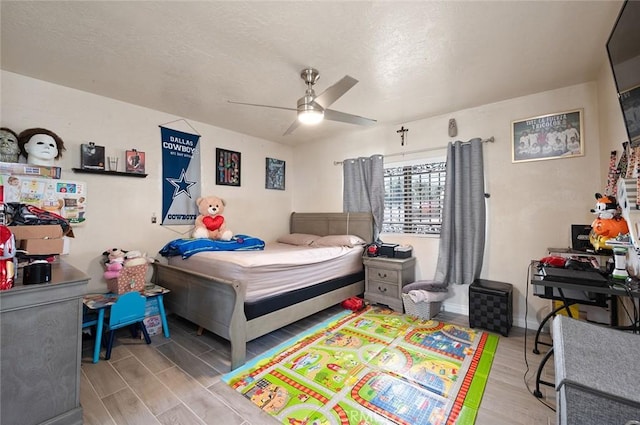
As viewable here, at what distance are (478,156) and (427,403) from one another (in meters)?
2.60

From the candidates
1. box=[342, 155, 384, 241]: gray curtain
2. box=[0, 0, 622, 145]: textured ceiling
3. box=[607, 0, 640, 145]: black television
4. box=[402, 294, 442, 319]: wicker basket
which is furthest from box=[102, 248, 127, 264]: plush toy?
box=[607, 0, 640, 145]: black television

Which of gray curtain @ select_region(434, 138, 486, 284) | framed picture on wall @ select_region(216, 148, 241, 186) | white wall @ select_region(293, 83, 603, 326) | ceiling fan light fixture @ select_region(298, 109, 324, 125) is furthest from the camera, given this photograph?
framed picture on wall @ select_region(216, 148, 241, 186)

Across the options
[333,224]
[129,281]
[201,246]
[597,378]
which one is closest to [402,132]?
[333,224]

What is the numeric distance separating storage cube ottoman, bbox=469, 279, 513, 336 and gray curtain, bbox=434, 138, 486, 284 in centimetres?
29

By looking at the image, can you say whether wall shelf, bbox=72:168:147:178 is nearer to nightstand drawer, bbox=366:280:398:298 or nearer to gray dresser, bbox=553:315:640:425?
nightstand drawer, bbox=366:280:398:298

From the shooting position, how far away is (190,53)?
206 centimetres

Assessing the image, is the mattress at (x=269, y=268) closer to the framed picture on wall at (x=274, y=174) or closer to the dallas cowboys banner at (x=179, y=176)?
the dallas cowboys banner at (x=179, y=176)

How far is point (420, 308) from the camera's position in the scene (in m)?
3.05

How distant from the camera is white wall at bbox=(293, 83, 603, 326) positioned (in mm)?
2590

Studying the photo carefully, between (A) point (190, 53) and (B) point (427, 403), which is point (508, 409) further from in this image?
(A) point (190, 53)

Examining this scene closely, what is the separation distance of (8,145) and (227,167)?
83.1 inches

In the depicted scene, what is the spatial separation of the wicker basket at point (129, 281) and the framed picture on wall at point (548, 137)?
14.0 ft

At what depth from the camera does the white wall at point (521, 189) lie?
259 centimetres

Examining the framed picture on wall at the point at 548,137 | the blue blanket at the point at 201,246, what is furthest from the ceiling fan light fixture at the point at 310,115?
the framed picture on wall at the point at 548,137
